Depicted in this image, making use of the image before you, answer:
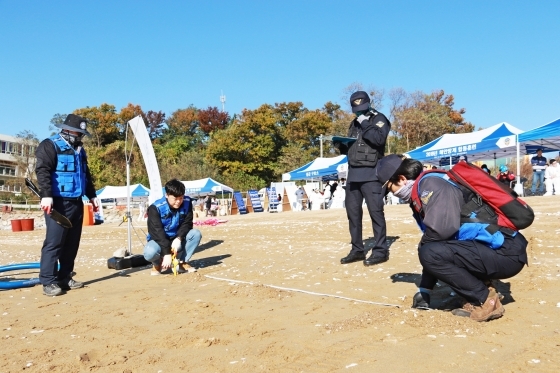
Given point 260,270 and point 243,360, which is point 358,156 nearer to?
point 260,270

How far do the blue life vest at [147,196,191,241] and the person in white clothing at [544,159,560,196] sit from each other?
1472cm

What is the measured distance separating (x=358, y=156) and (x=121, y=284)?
9.86 ft

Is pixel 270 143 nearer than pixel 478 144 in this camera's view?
No

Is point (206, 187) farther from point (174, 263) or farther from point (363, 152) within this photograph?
point (363, 152)

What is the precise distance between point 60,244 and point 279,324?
9.46ft

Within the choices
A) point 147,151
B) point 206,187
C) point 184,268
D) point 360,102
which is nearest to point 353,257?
point 360,102

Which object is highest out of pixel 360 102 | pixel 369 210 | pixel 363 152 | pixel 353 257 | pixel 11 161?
pixel 11 161

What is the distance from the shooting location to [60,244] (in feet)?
17.2

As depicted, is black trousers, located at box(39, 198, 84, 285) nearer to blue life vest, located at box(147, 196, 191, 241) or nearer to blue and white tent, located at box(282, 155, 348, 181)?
blue life vest, located at box(147, 196, 191, 241)

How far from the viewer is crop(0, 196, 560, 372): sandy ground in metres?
2.69

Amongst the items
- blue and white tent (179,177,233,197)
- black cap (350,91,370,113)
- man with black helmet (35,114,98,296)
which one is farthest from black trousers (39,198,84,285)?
blue and white tent (179,177,233,197)

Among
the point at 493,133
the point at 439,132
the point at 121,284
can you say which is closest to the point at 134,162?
the point at 439,132

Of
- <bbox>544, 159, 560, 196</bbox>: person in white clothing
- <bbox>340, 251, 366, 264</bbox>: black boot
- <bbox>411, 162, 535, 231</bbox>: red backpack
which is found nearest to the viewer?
<bbox>411, 162, 535, 231</bbox>: red backpack

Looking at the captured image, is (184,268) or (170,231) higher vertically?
(170,231)
